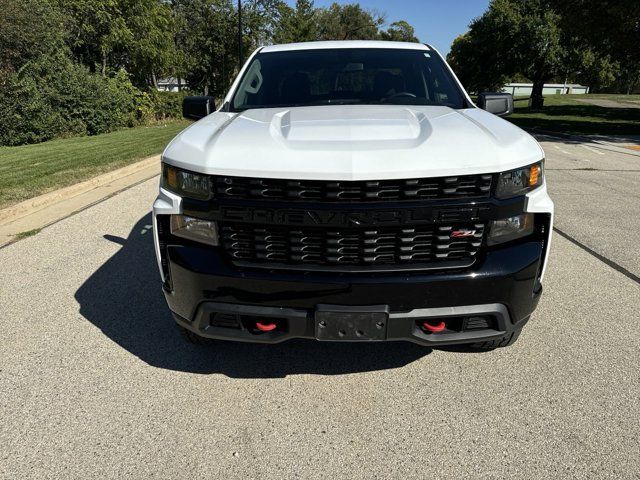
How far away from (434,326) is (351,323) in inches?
16.2

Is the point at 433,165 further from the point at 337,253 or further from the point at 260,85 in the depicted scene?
the point at 260,85

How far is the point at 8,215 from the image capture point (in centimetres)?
594

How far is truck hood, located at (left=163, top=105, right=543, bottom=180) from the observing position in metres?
2.18

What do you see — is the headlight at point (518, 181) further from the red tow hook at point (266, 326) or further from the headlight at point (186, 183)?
the headlight at point (186, 183)

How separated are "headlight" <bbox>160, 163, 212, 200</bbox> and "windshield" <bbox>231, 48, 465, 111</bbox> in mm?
1188

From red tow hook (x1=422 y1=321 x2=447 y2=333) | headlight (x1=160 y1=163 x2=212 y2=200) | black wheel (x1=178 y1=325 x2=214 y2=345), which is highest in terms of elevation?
headlight (x1=160 y1=163 x2=212 y2=200)

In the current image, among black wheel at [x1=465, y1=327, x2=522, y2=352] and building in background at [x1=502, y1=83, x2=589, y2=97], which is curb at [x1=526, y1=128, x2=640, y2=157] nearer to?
black wheel at [x1=465, y1=327, x2=522, y2=352]

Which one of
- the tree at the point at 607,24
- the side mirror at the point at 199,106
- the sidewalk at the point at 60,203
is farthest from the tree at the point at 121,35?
the side mirror at the point at 199,106

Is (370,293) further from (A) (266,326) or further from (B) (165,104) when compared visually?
(B) (165,104)

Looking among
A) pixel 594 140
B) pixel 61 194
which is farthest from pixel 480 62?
pixel 61 194

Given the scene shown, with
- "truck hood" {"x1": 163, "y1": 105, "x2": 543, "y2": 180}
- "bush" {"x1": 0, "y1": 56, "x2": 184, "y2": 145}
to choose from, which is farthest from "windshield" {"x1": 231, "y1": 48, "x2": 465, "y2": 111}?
"bush" {"x1": 0, "y1": 56, "x2": 184, "y2": 145}

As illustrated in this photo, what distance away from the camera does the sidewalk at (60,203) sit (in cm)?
572

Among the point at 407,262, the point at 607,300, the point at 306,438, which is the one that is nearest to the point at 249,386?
the point at 306,438

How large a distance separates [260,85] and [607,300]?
3.10 m
